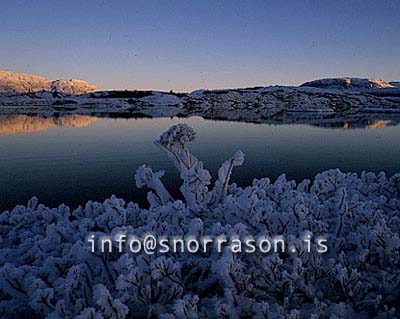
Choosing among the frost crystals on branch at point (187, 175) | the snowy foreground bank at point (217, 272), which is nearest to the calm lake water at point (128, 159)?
the frost crystals on branch at point (187, 175)

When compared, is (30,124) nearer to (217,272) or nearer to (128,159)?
(128,159)

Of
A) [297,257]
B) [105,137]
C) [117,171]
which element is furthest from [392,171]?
[105,137]

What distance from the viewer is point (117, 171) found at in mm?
17828

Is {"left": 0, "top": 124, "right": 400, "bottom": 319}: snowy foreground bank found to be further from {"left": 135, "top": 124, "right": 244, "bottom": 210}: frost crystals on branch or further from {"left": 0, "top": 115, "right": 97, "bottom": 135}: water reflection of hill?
{"left": 0, "top": 115, "right": 97, "bottom": 135}: water reflection of hill

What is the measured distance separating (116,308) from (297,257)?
92.9 inches

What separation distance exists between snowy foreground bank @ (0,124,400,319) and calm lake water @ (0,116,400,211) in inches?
300

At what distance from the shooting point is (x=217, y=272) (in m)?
3.83

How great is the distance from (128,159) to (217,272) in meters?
18.4

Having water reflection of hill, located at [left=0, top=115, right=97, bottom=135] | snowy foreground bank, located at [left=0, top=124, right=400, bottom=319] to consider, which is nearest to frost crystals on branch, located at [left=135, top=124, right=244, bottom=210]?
snowy foreground bank, located at [left=0, top=124, right=400, bottom=319]

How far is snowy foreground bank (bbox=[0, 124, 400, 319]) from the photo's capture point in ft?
12.2

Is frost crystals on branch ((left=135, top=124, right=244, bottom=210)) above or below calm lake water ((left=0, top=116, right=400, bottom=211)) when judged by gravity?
above

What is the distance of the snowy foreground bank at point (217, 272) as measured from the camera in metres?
3.71

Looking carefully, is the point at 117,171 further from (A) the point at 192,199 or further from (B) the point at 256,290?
(B) the point at 256,290

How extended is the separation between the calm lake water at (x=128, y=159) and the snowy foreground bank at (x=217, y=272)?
761 cm
